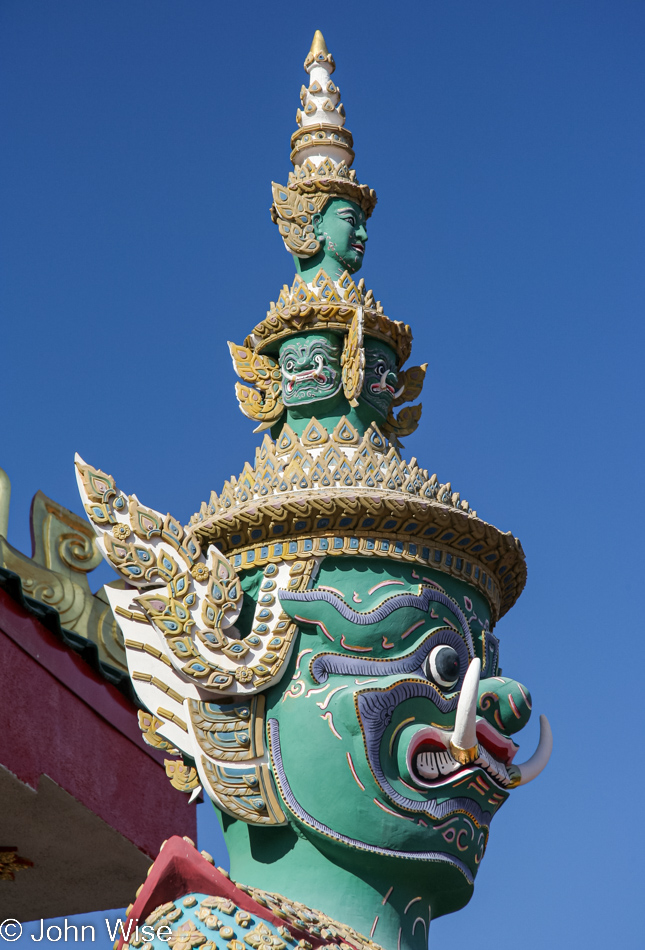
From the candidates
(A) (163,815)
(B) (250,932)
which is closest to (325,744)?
(B) (250,932)

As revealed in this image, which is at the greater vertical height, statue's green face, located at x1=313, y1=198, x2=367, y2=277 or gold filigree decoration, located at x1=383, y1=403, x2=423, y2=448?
statue's green face, located at x1=313, y1=198, x2=367, y2=277

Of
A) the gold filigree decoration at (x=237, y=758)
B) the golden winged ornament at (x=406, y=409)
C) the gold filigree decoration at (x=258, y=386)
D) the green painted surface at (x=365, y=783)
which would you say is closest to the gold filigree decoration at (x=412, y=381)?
the golden winged ornament at (x=406, y=409)

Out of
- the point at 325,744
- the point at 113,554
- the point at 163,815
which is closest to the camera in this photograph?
the point at 325,744

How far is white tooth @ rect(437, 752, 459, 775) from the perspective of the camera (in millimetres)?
7801

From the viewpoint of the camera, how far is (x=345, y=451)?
852cm

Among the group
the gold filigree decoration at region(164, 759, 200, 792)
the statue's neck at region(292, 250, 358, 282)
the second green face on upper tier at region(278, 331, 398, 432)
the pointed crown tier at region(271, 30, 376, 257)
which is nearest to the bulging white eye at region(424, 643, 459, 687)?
the gold filigree decoration at region(164, 759, 200, 792)

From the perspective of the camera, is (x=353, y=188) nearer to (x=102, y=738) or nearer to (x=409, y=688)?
(x=409, y=688)

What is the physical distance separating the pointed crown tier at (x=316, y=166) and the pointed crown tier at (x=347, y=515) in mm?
1421

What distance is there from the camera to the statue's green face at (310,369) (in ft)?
28.7

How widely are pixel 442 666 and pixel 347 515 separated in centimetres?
91

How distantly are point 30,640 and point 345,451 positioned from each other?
325cm

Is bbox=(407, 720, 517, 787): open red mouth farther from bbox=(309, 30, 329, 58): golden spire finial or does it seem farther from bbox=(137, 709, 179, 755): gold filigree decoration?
bbox=(309, 30, 329, 58): golden spire finial

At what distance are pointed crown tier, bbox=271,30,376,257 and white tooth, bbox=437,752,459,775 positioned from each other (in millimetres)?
3161

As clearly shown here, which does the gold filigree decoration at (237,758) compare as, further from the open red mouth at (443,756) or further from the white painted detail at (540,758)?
the white painted detail at (540,758)
